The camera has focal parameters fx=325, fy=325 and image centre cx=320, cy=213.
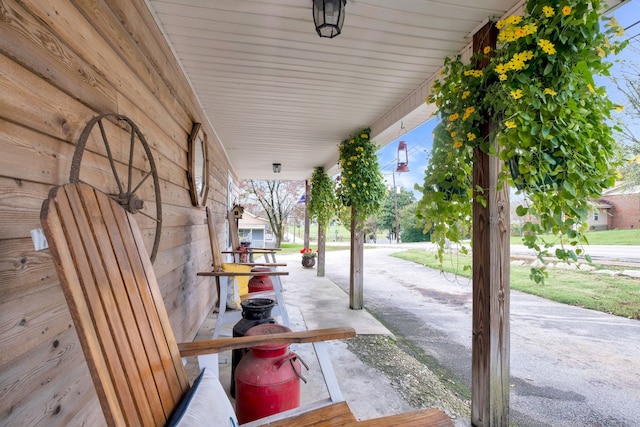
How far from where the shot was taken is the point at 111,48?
4.33 ft

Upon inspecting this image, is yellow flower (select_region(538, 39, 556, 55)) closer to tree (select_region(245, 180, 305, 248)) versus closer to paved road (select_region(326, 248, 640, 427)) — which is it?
paved road (select_region(326, 248, 640, 427))

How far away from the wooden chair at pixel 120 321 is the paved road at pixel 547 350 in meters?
1.60

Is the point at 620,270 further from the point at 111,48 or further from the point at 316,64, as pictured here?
the point at 111,48

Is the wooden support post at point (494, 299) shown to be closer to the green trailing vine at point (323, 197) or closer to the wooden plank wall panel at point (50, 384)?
the wooden plank wall panel at point (50, 384)

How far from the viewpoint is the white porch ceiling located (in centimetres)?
175

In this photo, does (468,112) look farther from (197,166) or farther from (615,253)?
(615,253)

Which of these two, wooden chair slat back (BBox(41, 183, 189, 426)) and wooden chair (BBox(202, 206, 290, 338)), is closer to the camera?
wooden chair slat back (BBox(41, 183, 189, 426))

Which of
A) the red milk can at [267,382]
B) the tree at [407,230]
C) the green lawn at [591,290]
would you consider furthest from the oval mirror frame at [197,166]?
the tree at [407,230]

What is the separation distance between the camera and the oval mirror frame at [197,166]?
2.71 metres

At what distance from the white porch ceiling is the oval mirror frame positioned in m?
0.37

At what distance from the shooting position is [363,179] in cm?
388

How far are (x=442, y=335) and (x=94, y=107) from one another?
11.2 ft

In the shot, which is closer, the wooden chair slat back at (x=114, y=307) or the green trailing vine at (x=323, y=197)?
the wooden chair slat back at (x=114, y=307)

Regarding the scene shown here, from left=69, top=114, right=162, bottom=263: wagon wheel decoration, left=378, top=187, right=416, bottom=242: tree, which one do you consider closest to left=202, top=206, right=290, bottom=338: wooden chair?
left=69, top=114, right=162, bottom=263: wagon wheel decoration
